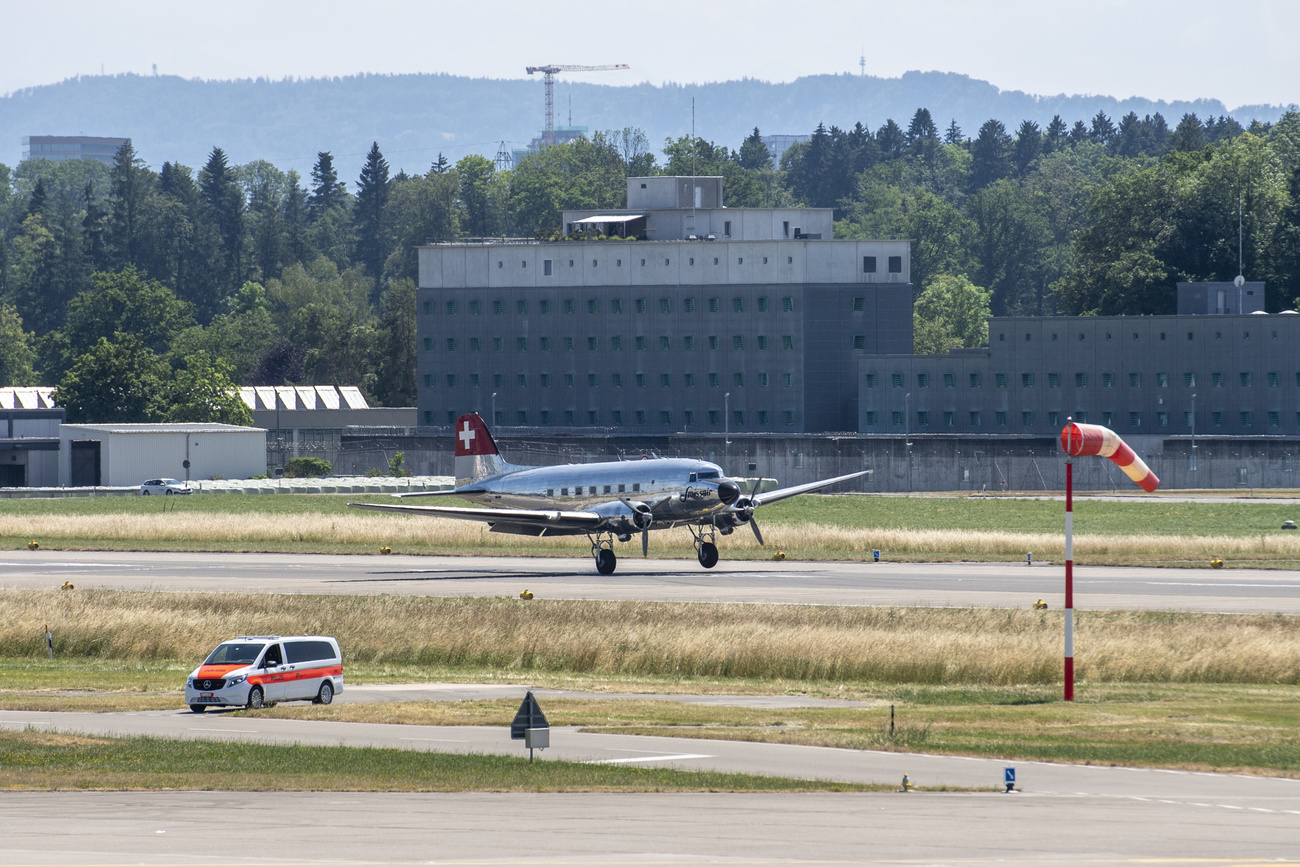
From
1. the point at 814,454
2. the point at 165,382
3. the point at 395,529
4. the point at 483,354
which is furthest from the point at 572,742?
the point at 165,382

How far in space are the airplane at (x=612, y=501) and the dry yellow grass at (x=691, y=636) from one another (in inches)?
492

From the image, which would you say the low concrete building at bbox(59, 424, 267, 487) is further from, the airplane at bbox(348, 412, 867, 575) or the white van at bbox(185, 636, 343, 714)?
the white van at bbox(185, 636, 343, 714)

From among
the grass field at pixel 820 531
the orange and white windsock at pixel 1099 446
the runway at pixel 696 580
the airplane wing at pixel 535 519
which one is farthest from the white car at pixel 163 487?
the orange and white windsock at pixel 1099 446

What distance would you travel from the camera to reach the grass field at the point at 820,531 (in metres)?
71.5

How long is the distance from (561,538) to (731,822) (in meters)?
63.4

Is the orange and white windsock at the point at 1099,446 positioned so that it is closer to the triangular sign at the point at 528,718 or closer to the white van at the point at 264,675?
the triangular sign at the point at 528,718

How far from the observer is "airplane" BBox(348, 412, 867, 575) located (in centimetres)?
6350

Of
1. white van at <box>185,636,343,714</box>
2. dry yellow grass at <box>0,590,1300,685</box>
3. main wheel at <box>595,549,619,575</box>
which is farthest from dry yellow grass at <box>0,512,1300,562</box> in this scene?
white van at <box>185,636,343,714</box>

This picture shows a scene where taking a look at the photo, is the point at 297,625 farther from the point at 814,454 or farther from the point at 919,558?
the point at 814,454

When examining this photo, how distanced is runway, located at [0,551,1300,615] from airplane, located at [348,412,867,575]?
1.79m

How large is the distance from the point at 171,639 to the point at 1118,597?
98.7 ft

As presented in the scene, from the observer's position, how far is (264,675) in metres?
35.4

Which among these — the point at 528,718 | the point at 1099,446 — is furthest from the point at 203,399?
the point at 528,718

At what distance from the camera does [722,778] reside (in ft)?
83.6
